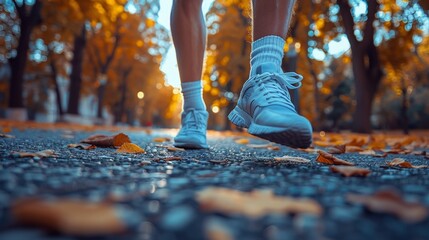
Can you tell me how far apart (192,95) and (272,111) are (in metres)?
0.91

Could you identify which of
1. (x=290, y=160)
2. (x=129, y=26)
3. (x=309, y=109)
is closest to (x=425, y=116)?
(x=309, y=109)

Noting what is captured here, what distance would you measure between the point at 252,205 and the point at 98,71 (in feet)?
77.8

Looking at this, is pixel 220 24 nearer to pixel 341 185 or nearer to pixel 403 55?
pixel 403 55

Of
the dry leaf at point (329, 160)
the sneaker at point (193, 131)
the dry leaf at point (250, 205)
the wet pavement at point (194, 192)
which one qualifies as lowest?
the wet pavement at point (194, 192)

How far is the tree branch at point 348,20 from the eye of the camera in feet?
36.8

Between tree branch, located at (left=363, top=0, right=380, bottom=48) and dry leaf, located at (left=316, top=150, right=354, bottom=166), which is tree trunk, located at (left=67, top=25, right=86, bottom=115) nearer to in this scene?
tree branch, located at (left=363, top=0, right=380, bottom=48)

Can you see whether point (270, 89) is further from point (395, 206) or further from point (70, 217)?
point (70, 217)

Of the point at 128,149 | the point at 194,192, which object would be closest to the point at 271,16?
the point at 128,149

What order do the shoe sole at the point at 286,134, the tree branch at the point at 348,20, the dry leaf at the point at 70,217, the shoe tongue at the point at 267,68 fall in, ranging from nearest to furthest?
the dry leaf at the point at 70,217 → the shoe sole at the point at 286,134 → the shoe tongue at the point at 267,68 → the tree branch at the point at 348,20

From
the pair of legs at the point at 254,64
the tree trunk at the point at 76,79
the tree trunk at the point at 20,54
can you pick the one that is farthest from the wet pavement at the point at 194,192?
the tree trunk at the point at 76,79

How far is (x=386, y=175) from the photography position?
1288 mm

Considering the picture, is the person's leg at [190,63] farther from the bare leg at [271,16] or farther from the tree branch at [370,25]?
the tree branch at [370,25]

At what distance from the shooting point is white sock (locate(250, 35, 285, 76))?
6.09ft

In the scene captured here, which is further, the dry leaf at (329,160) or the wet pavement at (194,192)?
the dry leaf at (329,160)
